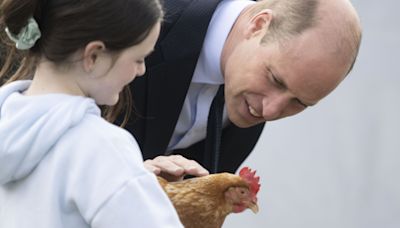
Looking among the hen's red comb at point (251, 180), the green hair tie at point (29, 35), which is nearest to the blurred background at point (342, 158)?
the hen's red comb at point (251, 180)

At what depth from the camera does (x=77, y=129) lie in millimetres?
1115

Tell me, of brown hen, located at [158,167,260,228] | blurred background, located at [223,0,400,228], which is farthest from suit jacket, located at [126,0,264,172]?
blurred background, located at [223,0,400,228]

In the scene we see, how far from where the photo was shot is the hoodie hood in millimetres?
1112

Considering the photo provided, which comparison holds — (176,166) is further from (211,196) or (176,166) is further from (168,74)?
(168,74)

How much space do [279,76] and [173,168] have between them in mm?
358

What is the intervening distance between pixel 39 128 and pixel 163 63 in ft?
2.57

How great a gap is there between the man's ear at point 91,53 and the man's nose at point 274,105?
70 centimetres

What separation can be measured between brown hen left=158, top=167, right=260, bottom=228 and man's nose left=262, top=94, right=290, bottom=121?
8.2 inches

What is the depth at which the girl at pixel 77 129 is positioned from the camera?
3.57 ft

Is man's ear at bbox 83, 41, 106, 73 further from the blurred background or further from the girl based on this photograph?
the blurred background

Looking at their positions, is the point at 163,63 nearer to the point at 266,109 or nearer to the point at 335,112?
the point at 266,109

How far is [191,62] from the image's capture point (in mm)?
1884

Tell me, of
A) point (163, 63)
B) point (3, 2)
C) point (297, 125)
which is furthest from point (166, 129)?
point (297, 125)

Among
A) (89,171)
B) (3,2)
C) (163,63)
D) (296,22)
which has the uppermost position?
(3,2)
